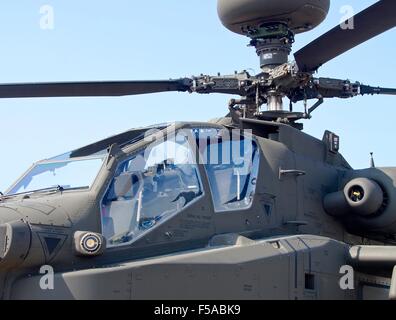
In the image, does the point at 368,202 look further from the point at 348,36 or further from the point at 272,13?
the point at 272,13

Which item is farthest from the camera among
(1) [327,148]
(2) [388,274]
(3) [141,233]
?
(1) [327,148]

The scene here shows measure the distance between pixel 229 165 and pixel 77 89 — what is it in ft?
8.62

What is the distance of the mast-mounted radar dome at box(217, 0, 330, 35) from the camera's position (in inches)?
404

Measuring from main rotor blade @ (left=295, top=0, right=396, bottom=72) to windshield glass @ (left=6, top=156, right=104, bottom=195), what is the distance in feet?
→ 9.76

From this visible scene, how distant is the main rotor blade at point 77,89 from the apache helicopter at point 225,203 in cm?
2

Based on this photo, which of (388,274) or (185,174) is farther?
(388,274)

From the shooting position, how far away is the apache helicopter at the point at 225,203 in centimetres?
637

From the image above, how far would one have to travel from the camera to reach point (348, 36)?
826 cm

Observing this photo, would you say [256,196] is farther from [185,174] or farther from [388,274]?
[388,274]

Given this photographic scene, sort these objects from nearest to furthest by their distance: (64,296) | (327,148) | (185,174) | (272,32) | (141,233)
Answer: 1. (64,296)
2. (141,233)
3. (185,174)
4. (327,148)
5. (272,32)

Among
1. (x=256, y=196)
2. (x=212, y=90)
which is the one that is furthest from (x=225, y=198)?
(x=212, y=90)

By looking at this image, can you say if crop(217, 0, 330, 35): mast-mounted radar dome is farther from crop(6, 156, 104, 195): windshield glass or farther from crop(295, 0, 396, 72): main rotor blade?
crop(6, 156, 104, 195): windshield glass

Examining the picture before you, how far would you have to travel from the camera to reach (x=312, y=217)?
9.10m

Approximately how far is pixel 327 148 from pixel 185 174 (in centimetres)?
291
